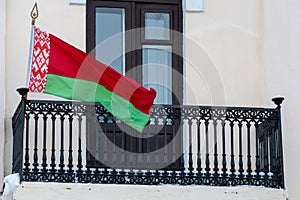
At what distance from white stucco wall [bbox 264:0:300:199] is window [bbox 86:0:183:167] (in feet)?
3.90

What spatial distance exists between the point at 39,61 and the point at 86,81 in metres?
0.62

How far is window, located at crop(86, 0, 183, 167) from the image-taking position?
46.8ft

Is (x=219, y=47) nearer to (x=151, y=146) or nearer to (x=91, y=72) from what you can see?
(x=151, y=146)

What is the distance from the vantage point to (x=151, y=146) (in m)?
13.9

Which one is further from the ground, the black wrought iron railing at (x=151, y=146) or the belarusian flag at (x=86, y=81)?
the belarusian flag at (x=86, y=81)

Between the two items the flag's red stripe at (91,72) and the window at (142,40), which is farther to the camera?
the window at (142,40)

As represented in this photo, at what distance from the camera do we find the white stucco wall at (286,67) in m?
14.0

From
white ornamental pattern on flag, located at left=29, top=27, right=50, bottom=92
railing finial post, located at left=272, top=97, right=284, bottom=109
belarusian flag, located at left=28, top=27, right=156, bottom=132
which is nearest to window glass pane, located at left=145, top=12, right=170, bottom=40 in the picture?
belarusian flag, located at left=28, top=27, right=156, bottom=132

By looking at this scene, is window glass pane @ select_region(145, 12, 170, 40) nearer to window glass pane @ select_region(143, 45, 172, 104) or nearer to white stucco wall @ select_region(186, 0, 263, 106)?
window glass pane @ select_region(143, 45, 172, 104)

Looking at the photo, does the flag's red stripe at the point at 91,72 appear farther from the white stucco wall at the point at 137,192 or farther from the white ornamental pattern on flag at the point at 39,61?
the white stucco wall at the point at 137,192

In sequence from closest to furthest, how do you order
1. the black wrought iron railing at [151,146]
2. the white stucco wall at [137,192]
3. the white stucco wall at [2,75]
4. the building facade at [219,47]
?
1. the white stucco wall at [137,192]
2. the black wrought iron railing at [151,146]
3. the white stucco wall at [2,75]
4. the building facade at [219,47]

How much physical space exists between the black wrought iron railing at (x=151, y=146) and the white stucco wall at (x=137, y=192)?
11 centimetres

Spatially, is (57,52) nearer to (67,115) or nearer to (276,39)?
(67,115)

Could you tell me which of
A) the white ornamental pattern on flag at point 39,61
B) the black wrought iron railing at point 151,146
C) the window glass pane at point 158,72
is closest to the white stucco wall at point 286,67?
the black wrought iron railing at point 151,146
